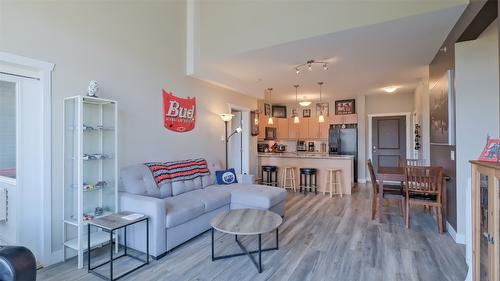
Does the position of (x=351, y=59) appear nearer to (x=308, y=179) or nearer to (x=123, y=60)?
(x=308, y=179)

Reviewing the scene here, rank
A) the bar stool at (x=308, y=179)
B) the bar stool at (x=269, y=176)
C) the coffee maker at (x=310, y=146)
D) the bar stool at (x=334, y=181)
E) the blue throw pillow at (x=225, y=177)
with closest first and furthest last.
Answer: the blue throw pillow at (x=225, y=177)
the bar stool at (x=334, y=181)
the bar stool at (x=308, y=179)
the bar stool at (x=269, y=176)
the coffee maker at (x=310, y=146)

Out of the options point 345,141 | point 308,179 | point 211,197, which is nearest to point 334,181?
point 308,179

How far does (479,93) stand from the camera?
2951mm

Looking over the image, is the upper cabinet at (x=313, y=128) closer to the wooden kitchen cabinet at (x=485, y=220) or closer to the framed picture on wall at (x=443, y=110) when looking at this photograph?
the framed picture on wall at (x=443, y=110)

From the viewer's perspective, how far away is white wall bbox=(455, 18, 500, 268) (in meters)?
2.90

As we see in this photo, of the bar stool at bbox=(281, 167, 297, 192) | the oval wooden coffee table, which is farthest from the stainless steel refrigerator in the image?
the oval wooden coffee table

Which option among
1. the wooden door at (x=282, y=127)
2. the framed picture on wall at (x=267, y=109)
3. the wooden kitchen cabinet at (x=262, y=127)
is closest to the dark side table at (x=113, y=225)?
the wooden kitchen cabinet at (x=262, y=127)

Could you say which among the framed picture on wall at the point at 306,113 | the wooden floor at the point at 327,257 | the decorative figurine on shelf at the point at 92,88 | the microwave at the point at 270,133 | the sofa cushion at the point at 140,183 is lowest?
the wooden floor at the point at 327,257

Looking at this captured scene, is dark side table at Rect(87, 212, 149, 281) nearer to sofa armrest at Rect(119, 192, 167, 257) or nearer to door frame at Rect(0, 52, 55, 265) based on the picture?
sofa armrest at Rect(119, 192, 167, 257)

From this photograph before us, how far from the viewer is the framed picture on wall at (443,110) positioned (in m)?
3.16

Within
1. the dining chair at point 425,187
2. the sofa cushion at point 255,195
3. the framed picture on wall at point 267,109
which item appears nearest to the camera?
the dining chair at point 425,187

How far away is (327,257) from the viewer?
274cm

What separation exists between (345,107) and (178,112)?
574 centimetres

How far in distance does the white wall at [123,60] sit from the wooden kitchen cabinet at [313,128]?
13.7 feet
